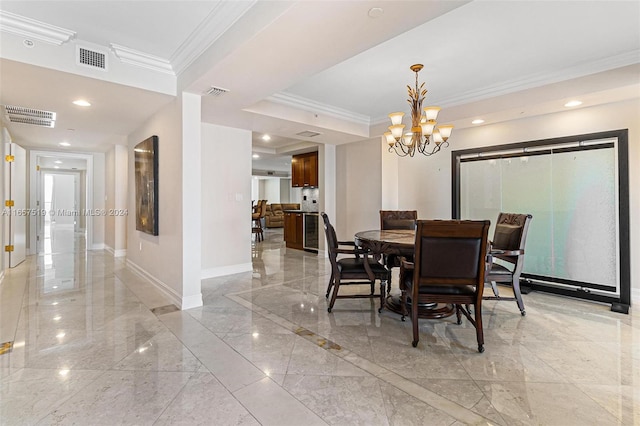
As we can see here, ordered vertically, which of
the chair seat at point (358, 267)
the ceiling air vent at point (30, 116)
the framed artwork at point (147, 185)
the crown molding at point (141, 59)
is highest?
the crown molding at point (141, 59)

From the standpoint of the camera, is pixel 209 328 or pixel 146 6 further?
pixel 209 328

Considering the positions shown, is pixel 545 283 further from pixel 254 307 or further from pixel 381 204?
pixel 254 307

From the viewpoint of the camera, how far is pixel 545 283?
4020 mm

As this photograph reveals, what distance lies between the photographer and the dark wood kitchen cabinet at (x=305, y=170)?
708 centimetres

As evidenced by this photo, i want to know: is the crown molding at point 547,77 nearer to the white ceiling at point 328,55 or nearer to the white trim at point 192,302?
the white ceiling at point 328,55

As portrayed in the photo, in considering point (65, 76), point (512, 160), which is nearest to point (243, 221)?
point (65, 76)

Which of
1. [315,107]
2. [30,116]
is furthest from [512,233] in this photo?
[30,116]

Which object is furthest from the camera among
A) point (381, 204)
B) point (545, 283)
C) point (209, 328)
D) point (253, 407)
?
point (381, 204)

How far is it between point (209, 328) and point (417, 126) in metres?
2.99

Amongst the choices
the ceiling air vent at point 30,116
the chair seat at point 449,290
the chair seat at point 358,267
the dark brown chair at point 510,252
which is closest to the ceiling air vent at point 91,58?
the ceiling air vent at point 30,116

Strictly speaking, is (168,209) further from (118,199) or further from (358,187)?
(118,199)

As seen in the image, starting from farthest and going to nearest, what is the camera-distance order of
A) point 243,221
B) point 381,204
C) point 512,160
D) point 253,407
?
A: point 381,204 < point 243,221 < point 512,160 < point 253,407

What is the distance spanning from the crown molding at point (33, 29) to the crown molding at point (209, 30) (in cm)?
85

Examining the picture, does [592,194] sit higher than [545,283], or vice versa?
[592,194]
